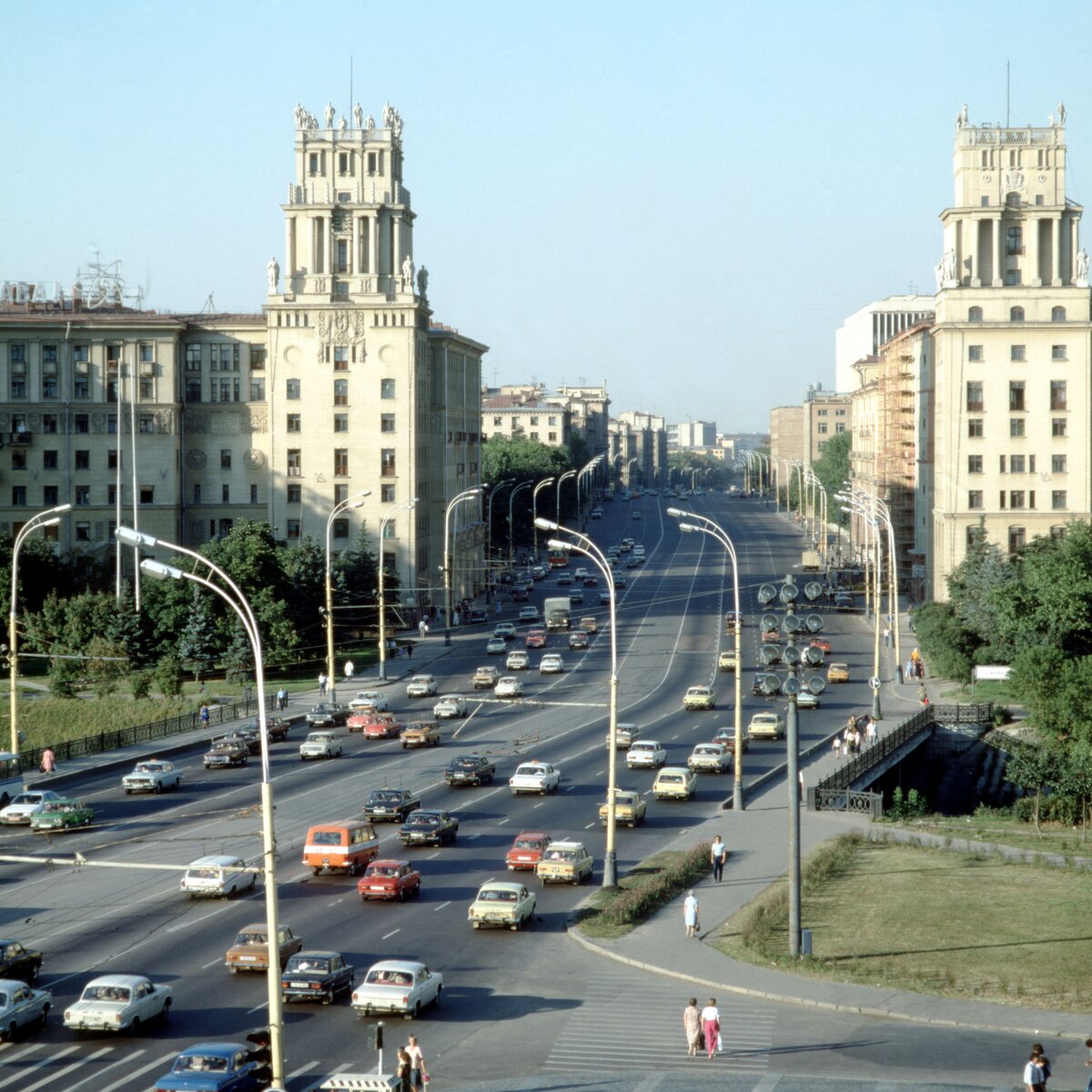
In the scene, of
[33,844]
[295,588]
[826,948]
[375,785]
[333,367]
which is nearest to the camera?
[826,948]

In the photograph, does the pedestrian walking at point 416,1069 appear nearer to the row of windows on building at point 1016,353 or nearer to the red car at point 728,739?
the red car at point 728,739

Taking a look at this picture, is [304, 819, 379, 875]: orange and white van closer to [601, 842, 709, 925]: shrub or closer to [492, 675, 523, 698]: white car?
[601, 842, 709, 925]: shrub

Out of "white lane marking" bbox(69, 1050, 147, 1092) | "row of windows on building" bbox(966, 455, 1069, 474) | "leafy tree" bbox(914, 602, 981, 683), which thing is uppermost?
"row of windows on building" bbox(966, 455, 1069, 474)

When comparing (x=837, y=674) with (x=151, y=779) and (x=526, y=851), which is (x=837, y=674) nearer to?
(x=151, y=779)

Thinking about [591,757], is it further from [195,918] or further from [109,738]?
[195,918]

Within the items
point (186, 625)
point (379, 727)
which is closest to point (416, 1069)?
point (379, 727)

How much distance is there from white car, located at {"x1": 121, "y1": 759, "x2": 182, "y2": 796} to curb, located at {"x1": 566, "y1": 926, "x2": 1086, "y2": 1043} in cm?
2690

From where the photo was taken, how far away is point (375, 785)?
209 feet

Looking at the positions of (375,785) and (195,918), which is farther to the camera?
(375,785)

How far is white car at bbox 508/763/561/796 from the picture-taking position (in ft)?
204

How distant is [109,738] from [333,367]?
51.3 m

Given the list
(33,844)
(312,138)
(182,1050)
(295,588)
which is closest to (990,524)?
(295,588)

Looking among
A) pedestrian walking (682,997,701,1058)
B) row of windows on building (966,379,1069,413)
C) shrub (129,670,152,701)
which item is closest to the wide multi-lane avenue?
pedestrian walking (682,997,701,1058)

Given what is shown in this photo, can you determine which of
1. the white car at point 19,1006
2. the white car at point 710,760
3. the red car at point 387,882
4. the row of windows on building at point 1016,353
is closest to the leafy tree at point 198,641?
the white car at point 710,760
